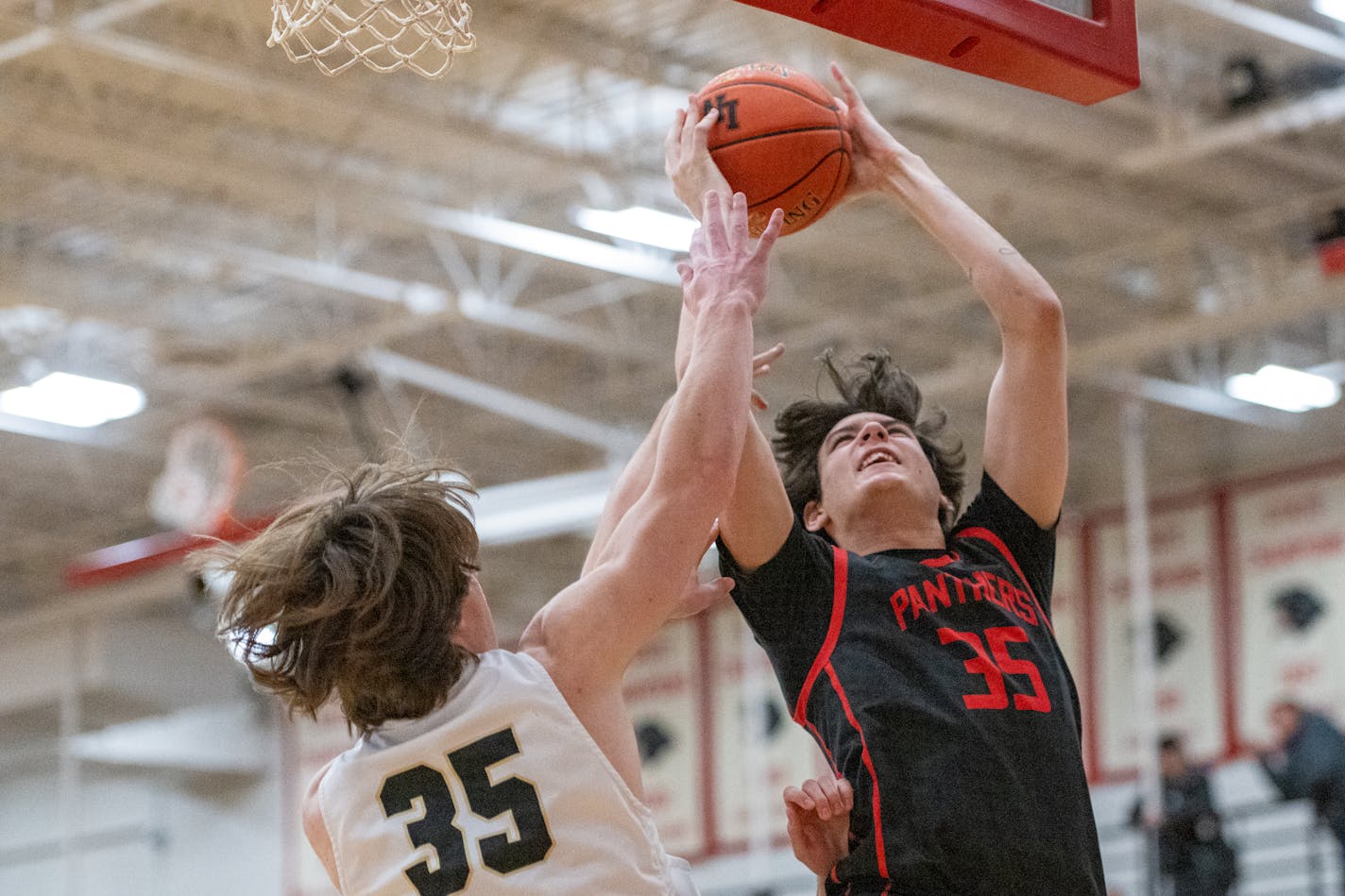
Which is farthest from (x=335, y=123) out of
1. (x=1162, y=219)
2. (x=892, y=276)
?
(x=1162, y=219)

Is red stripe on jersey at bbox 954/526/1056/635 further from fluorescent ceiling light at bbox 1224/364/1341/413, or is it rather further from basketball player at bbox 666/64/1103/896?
fluorescent ceiling light at bbox 1224/364/1341/413

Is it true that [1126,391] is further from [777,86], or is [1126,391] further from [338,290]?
[777,86]

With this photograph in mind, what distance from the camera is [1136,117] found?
36.4 feet

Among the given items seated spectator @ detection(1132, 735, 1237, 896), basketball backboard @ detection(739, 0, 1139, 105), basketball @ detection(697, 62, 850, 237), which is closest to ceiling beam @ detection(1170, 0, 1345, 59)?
seated spectator @ detection(1132, 735, 1237, 896)

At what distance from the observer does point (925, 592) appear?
294 centimetres

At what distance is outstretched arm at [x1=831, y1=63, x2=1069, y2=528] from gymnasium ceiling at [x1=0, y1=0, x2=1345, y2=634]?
21.3ft

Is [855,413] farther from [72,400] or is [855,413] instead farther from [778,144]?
[72,400]

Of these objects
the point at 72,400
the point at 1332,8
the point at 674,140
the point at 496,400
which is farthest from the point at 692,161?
the point at 72,400

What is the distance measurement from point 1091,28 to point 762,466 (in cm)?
104

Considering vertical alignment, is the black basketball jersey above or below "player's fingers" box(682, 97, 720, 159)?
below

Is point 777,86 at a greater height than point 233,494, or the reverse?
point 233,494

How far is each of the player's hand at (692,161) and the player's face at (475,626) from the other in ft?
2.39

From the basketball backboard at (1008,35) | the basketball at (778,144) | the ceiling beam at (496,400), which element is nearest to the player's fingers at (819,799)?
the basketball at (778,144)

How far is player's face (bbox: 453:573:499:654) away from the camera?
257cm
